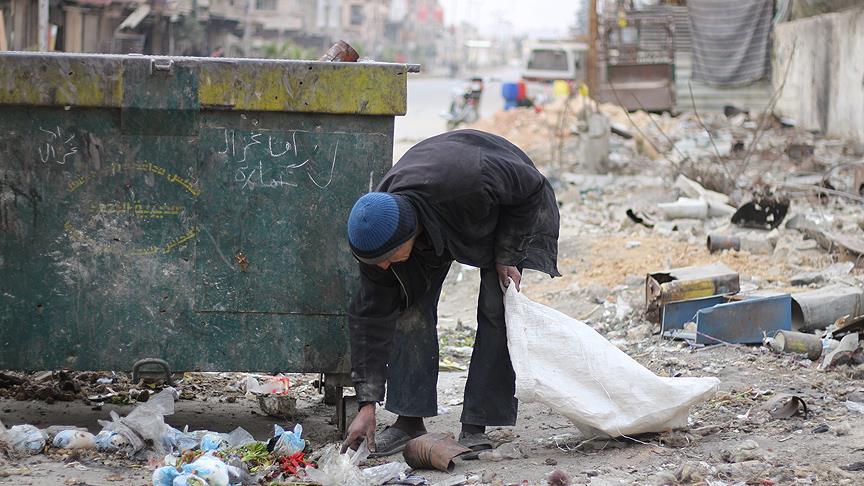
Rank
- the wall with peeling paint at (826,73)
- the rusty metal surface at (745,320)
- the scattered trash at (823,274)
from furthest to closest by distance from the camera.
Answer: the wall with peeling paint at (826,73) < the scattered trash at (823,274) < the rusty metal surface at (745,320)

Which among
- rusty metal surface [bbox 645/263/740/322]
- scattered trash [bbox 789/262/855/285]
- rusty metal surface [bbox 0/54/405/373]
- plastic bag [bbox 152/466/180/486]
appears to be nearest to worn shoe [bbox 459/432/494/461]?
rusty metal surface [bbox 0/54/405/373]

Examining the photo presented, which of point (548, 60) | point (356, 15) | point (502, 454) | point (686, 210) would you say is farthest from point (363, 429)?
point (356, 15)

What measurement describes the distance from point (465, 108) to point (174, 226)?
21.4 metres

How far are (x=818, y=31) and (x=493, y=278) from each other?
49.0ft

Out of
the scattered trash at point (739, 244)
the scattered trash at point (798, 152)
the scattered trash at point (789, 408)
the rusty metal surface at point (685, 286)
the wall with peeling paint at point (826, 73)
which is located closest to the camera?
the scattered trash at point (789, 408)

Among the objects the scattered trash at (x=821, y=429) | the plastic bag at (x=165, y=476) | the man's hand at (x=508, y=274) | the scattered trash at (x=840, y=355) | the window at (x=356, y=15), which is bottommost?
the plastic bag at (x=165, y=476)

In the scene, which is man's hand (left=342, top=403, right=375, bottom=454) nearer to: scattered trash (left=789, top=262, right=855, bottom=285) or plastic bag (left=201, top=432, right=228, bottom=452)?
plastic bag (left=201, top=432, right=228, bottom=452)

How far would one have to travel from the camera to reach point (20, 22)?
861 inches

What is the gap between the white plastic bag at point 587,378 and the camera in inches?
146

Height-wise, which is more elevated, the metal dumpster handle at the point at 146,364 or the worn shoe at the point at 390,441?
the metal dumpster handle at the point at 146,364

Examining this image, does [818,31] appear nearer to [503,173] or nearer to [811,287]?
[811,287]

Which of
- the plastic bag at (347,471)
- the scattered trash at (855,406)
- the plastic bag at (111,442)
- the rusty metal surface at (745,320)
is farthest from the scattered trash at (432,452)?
the rusty metal surface at (745,320)

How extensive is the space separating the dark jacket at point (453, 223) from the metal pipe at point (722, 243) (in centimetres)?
397

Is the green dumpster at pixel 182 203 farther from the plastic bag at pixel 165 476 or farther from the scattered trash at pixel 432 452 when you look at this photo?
the plastic bag at pixel 165 476
